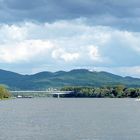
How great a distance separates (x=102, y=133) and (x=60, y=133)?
212 inches

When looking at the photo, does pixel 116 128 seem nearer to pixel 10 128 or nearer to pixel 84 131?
pixel 84 131

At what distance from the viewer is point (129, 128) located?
254 ft

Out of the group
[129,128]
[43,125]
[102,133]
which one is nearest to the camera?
[102,133]

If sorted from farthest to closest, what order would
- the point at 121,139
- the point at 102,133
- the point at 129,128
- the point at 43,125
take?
the point at 43,125 < the point at 129,128 < the point at 102,133 < the point at 121,139

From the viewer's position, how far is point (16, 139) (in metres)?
64.1

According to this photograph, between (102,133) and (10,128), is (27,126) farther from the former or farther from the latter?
(102,133)

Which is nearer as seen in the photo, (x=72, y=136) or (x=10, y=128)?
(x=72, y=136)

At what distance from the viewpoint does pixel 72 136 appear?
220ft

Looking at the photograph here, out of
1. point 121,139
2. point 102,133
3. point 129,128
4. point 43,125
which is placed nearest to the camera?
point 121,139

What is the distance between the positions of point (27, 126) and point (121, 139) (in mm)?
21085

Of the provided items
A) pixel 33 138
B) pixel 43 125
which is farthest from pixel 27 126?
pixel 33 138

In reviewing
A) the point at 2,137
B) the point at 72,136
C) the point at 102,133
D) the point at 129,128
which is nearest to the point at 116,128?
the point at 129,128

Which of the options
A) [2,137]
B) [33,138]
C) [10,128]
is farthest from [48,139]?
[10,128]

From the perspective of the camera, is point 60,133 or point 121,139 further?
point 60,133
